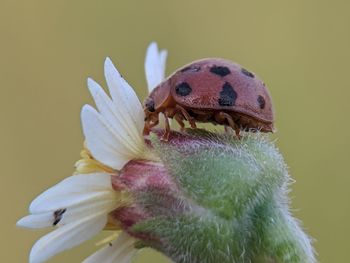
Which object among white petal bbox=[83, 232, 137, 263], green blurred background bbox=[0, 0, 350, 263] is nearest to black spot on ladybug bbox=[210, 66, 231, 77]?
white petal bbox=[83, 232, 137, 263]

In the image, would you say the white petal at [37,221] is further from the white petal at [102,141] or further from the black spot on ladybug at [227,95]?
the black spot on ladybug at [227,95]

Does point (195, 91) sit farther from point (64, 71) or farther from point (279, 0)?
point (279, 0)

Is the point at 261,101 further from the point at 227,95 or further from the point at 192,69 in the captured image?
the point at 192,69

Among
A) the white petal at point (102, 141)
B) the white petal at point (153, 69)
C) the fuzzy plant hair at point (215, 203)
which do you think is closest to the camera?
the fuzzy plant hair at point (215, 203)

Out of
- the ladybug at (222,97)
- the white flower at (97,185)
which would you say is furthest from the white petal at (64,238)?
the ladybug at (222,97)

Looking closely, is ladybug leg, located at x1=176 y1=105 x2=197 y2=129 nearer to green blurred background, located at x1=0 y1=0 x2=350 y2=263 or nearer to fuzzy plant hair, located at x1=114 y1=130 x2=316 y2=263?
fuzzy plant hair, located at x1=114 y1=130 x2=316 y2=263

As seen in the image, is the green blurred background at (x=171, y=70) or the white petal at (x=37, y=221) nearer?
the white petal at (x=37, y=221)

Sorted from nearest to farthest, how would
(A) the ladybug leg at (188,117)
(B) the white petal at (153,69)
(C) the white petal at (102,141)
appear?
(C) the white petal at (102,141) < (A) the ladybug leg at (188,117) < (B) the white petal at (153,69)

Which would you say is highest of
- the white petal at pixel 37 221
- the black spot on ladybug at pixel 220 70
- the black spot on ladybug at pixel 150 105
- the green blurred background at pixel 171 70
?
the black spot on ladybug at pixel 220 70
